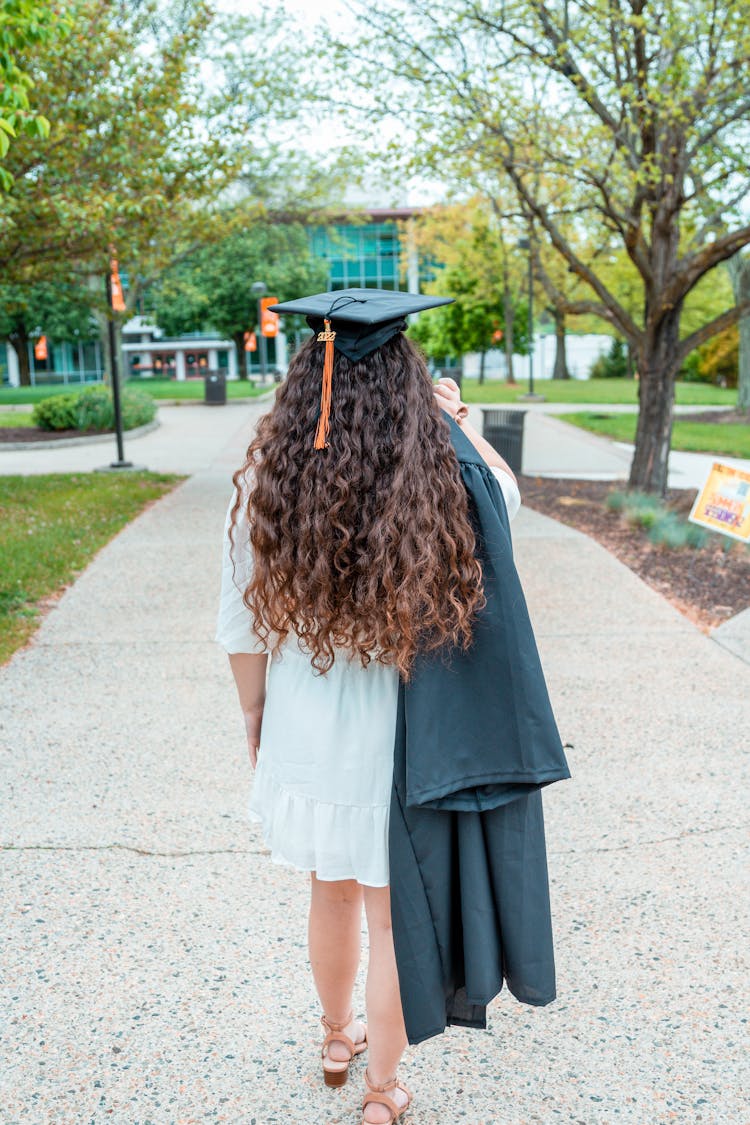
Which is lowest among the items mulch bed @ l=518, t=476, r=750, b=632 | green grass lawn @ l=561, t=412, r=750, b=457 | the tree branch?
mulch bed @ l=518, t=476, r=750, b=632

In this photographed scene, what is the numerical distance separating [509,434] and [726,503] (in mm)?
6396

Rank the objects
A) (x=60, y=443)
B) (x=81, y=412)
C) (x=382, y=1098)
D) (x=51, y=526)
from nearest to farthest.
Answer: (x=382, y=1098) → (x=51, y=526) → (x=60, y=443) → (x=81, y=412)

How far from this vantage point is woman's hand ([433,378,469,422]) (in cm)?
217

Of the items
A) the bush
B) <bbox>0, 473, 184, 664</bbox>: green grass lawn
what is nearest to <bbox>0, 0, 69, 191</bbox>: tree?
<bbox>0, 473, 184, 664</bbox>: green grass lawn

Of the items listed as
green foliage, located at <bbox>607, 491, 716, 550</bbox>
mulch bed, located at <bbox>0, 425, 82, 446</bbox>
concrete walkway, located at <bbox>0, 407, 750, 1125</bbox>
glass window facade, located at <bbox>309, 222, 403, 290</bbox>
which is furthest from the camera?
glass window facade, located at <bbox>309, 222, 403, 290</bbox>

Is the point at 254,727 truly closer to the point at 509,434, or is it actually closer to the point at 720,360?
the point at 509,434

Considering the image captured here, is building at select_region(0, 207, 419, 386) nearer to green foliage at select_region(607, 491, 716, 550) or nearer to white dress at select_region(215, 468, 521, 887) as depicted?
green foliage at select_region(607, 491, 716, 550)

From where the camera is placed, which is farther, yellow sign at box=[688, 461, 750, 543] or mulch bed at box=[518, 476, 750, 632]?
yellow sign at box=[688, 461, 750, 543]

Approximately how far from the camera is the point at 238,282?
150 ft

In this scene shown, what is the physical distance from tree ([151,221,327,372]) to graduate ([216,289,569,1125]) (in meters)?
36.2

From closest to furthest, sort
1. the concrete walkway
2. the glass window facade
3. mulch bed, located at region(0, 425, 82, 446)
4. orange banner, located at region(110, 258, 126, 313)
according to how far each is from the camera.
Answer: the concrete walkway → orange banner, located at region(110, 258, 126, 313) → mulch bed, located at region(0, 425, 82, 446) → the glass window facade

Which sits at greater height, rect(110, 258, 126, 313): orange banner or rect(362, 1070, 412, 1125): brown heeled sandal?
rect(110, 258, 126, 313): orange banner

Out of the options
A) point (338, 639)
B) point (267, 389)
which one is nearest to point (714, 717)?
point (338, 639)

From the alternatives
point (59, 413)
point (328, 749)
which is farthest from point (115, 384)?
point (328, 749)
